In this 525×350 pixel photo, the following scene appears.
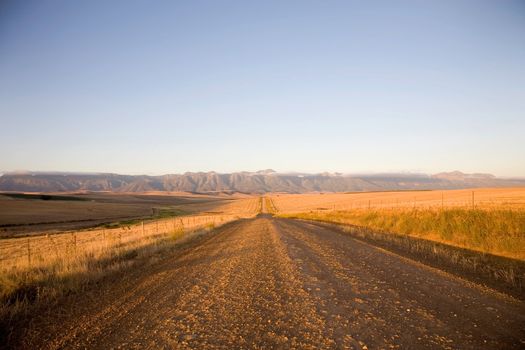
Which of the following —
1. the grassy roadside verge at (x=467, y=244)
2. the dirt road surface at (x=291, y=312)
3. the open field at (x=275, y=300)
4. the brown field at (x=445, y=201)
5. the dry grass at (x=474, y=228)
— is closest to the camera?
the dirt road surface at (x=291, y=312)

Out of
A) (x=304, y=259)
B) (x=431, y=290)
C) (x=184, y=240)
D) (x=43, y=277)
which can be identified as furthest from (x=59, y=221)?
(x=431, y=290)

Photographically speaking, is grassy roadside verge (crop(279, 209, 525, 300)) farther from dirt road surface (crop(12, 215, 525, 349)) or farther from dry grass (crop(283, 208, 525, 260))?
dirt road surface (crop(12, 215, 525, 349))

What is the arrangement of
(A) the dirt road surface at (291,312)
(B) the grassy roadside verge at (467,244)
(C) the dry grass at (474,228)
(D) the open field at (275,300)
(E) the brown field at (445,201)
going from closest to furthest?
(A) the dirt road surface at (291,312)
(D) the open field at (275,300)
(B) the grassy roadside verge at (467,244)
(C) the dry grass at (474,228)
(E) the brown field at (445,201)

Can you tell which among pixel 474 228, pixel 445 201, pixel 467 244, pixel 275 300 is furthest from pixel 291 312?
pixel 445 201

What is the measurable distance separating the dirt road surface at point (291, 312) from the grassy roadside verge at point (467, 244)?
126 cm

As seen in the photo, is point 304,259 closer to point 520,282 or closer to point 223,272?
point 223,272

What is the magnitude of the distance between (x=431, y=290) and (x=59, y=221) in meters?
65.2

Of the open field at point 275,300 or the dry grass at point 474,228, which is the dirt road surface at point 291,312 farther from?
the dry grass at point 474,228

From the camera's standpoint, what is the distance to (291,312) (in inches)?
226

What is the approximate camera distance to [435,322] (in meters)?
5.16

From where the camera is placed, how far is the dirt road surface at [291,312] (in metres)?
4.70

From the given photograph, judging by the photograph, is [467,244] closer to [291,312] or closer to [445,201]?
[291,312]

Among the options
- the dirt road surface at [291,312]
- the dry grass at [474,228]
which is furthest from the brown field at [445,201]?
the dirt road surface at [291,312]

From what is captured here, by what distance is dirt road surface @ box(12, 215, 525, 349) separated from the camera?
4.70m
